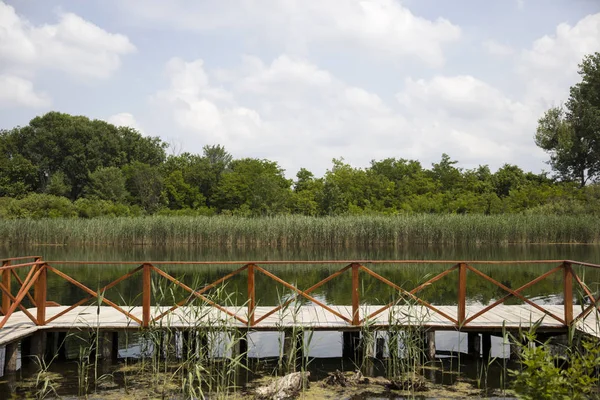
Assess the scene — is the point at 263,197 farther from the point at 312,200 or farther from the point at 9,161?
the point at 9,161

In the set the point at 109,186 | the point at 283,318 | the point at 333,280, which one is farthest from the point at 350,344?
the point at 109,186

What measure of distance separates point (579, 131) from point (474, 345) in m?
40.7

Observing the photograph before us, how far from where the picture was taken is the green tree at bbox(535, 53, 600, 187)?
4334 cm

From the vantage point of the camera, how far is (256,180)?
4306cm

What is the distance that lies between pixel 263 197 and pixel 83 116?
2712 centimetres

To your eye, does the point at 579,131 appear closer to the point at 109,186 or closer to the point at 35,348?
the point at 109,186

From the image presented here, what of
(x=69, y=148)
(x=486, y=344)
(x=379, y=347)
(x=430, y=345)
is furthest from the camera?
(x=69, y=148)

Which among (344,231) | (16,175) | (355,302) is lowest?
(355,302)

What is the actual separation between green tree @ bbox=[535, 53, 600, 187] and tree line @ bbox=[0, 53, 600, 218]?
8 cm

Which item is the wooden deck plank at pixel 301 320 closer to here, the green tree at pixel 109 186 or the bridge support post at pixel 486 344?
the bridge support post at pixel 486 344

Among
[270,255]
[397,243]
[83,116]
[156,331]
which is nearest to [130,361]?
[156,331]

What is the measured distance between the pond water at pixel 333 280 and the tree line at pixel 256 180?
1231cm

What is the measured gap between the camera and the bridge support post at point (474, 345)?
9.09m

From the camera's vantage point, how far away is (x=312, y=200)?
44.2m
